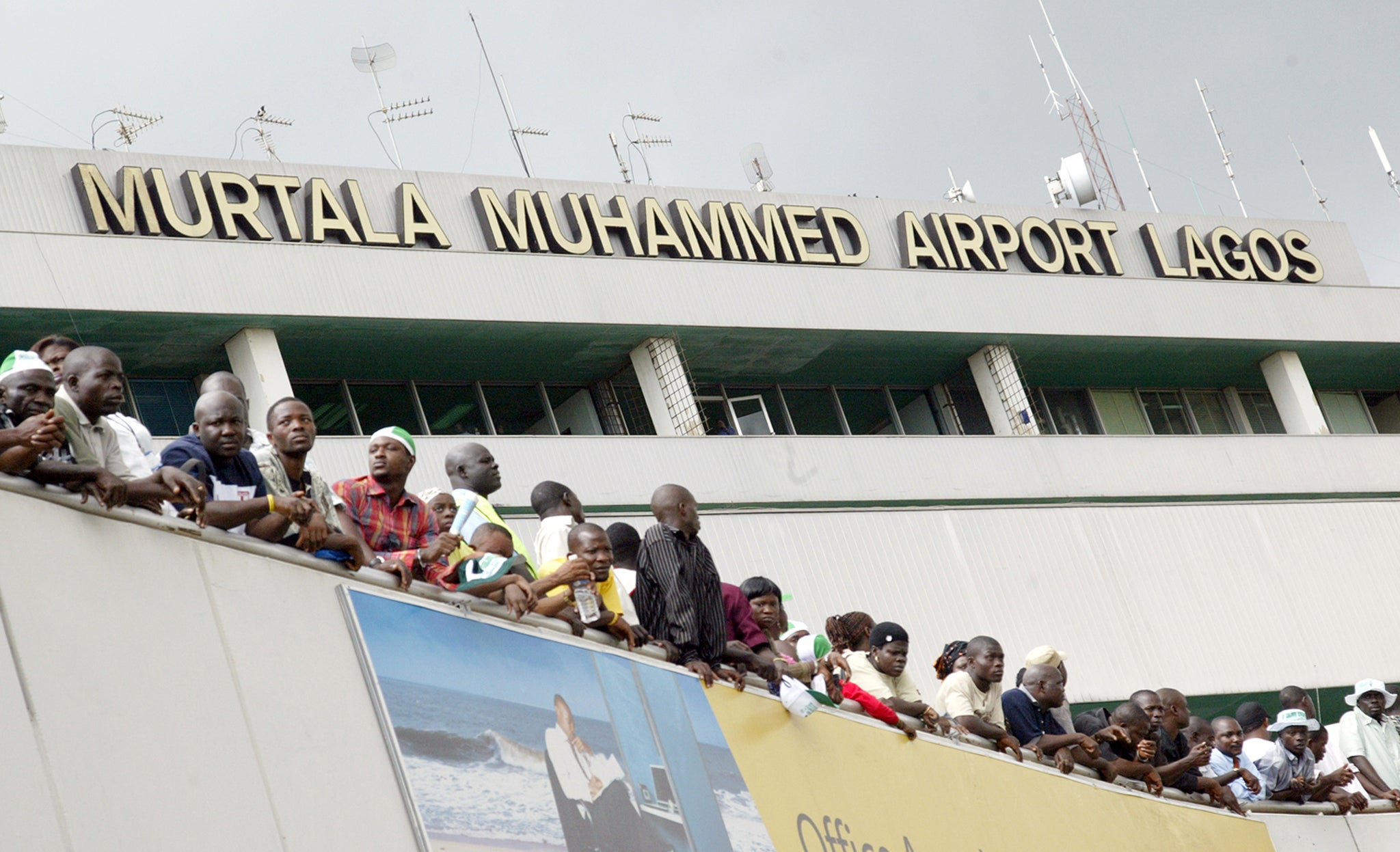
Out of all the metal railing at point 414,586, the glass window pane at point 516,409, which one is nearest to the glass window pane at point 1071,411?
the glass window pane at point 516,409

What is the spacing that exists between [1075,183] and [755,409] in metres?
7.70

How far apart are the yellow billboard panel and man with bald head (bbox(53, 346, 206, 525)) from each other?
345 cm

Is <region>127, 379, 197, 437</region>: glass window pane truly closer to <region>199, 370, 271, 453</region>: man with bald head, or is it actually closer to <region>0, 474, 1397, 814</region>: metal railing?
<region>0, 474, 1397, 814</region>: metal railing

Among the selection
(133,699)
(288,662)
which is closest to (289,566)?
(288,662)

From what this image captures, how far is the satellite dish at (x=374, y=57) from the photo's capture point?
22.3 meters

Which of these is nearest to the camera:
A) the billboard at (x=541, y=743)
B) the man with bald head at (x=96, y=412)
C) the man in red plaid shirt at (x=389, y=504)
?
the man with bald head at (x=96, y=412)

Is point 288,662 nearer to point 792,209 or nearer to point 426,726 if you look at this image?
point 426,726

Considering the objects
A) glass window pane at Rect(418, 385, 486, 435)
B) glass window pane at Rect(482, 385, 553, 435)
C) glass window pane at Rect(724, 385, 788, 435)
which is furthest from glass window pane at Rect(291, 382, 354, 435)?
glass window pane at Rect(724, 385, 788, 435)

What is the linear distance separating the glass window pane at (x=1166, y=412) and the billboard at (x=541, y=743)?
20.1 meters

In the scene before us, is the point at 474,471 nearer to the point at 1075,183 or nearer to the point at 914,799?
the point at 914,799

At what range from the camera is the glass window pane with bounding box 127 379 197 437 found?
1838cm

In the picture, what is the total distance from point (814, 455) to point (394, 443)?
1339 cm

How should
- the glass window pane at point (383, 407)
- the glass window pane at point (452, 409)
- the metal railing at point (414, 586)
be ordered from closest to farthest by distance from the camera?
the metal railing at point (414, 586) → the glass window pane at point (383, 407) → the glass window pane at point (452, 409)

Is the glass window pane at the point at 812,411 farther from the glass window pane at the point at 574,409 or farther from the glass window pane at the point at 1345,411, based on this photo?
the glass window pane at the point at 1345,411
